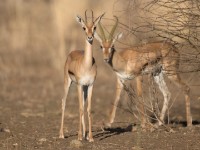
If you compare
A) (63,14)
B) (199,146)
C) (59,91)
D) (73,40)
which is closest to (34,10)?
(63,14)

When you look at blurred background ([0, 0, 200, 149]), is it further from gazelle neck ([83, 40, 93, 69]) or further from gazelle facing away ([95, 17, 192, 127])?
gazelle neck ([83, 40, 93, 69])

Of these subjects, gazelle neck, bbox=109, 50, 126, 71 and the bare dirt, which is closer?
the bare dirt

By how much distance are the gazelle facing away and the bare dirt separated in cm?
35

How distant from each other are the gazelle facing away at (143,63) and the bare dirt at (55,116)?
35 centimetres

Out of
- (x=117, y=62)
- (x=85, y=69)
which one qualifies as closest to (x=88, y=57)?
(x=85, y=69)

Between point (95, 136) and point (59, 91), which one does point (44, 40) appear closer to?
point (59, 91)

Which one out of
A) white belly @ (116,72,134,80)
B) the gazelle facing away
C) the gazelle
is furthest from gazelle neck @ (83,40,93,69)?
white belly @ (116,72,134,80)

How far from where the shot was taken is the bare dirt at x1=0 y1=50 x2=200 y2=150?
872 centimetres

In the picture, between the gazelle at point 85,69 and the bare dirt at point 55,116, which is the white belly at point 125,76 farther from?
the gazelle at point 85,69

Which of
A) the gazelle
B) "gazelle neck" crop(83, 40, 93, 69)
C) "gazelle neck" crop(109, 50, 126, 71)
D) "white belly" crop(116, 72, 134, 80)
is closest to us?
the gazelle

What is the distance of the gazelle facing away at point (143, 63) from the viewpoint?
1052 centimetres

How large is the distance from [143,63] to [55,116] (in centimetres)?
243

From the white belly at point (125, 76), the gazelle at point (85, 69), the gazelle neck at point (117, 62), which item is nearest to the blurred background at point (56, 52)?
the gazelle at point (85, 69)

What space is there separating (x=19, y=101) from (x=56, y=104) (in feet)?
2.90
